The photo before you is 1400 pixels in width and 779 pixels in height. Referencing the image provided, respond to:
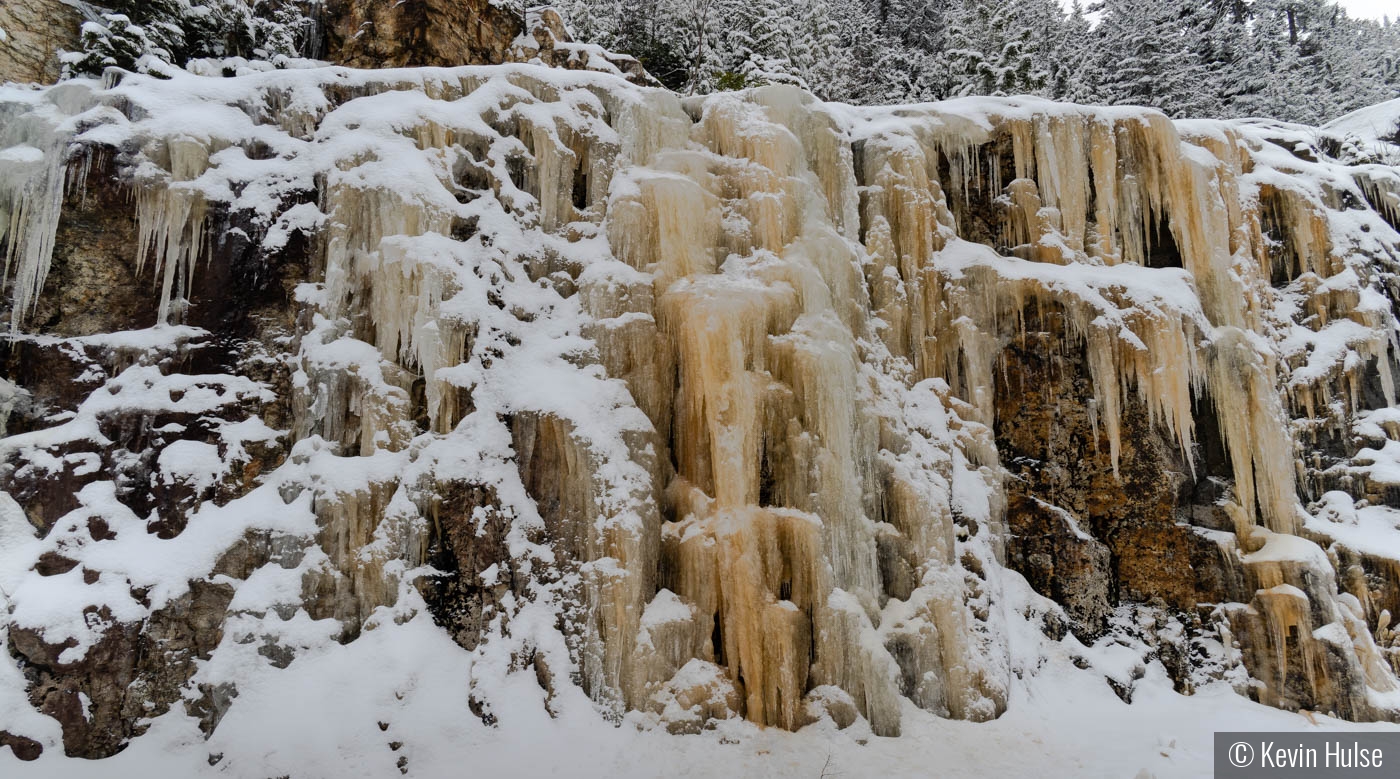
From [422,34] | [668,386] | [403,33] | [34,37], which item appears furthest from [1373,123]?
[34,37]

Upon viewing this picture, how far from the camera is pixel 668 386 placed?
7559 mm

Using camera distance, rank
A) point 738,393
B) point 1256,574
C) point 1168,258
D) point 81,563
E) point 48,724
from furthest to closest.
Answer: point 1168,258 → point 1256,574 → point 738,393 → point 81,563 → point 48,724

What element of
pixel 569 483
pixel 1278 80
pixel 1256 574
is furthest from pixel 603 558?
pixel 1278 80

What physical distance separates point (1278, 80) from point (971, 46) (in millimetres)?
8733

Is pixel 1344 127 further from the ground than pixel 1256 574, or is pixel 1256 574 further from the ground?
pixel 1344 127

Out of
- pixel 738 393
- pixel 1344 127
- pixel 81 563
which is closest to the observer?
pixel 81 563

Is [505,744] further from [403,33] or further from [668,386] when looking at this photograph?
[403,33]

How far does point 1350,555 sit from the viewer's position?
848cm

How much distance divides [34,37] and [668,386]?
326 inches

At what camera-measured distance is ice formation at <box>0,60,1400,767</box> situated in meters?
6.47

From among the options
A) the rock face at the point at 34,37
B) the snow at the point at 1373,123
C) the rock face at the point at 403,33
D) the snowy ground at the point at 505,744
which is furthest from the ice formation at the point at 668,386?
the snow at the point at 1373,123

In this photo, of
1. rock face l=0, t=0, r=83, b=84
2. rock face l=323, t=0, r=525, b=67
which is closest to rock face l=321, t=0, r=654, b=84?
rock face l=323, t=0, r=525, b=67

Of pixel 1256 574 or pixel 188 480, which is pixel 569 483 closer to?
pixel 188 480

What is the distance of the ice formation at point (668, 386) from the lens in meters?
6.47
